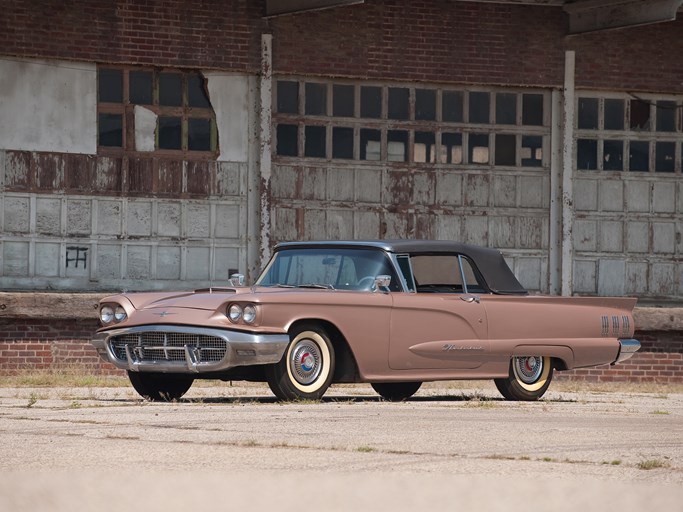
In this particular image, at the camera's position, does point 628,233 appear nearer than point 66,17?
No

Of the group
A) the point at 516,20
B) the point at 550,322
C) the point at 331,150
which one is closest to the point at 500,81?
the point at 516,20

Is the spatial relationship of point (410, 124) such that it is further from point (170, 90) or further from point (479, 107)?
point (170, 90)

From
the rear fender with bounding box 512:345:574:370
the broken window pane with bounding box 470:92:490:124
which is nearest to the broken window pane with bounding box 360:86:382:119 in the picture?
the broken window pane with bounding box 470:92:490:124

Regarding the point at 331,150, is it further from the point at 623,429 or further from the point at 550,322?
the point at 623,429

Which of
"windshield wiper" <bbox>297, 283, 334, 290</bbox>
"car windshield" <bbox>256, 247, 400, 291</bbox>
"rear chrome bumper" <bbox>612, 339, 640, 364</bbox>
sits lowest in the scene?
"rear chrome bumper" <bbox>612, 339, 640, 364</bbox>

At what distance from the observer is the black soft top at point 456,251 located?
39.6ft

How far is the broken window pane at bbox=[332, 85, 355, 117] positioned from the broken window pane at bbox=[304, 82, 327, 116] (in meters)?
0.14

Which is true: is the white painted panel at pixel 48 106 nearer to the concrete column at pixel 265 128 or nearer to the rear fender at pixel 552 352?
the concrete column at pixel 265 128

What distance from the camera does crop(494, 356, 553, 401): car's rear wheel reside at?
12680 millimetres

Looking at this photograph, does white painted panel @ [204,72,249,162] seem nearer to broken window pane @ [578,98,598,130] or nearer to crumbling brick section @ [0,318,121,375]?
crumbling brick section @ [0,318,121,375]

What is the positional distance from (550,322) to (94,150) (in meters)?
7.82

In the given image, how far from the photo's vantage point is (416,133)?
64.0 feet

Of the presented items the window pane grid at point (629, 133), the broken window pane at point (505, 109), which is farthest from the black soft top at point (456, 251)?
the window pane grid at point (629, 133)

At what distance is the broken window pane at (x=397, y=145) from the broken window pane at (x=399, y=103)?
0.74ft
